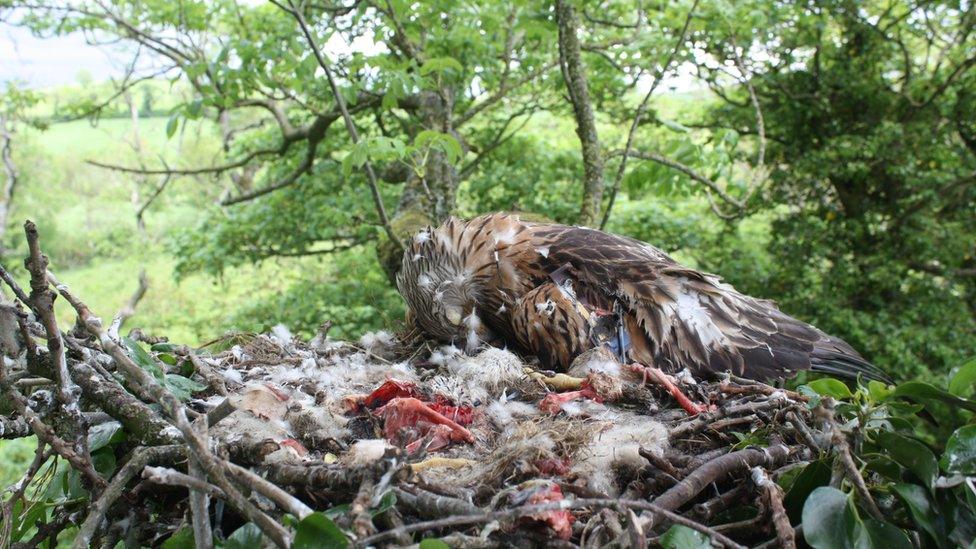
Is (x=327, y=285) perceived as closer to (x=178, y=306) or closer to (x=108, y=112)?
(x=108, y=112)

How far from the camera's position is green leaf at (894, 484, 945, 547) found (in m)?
1.18

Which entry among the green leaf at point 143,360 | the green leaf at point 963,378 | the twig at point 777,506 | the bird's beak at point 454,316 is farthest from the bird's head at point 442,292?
the green leaf at point 963,378

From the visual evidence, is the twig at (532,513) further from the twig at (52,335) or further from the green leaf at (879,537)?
the twig at (52,335)

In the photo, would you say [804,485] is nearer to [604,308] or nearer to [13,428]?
[604,308]

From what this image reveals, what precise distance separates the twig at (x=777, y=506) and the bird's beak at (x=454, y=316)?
1646 mm

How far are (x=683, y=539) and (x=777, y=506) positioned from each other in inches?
7.3

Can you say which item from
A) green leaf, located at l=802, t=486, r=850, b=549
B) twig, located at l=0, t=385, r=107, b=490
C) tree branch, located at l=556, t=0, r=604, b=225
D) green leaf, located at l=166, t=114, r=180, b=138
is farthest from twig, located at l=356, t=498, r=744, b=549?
green leaf, located at l=166, t=114, r=180, b=138

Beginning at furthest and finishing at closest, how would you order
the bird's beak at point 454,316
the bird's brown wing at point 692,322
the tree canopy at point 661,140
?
the tree canopy at point 661,140 < the bird's beak at point 454,316 < the bird's brown wing at point 692,322

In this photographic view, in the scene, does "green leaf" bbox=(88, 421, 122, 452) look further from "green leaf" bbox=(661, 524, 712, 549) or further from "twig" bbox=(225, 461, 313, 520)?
"green leaf" bbox=(661, 524, 712, 549)

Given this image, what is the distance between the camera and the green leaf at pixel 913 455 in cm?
120

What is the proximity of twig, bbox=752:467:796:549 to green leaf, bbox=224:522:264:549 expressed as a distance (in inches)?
34.5

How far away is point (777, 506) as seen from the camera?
3.88 feet

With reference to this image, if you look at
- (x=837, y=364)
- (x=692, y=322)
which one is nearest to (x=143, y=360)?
(x=692, y=322)

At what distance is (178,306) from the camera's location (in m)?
14.2
